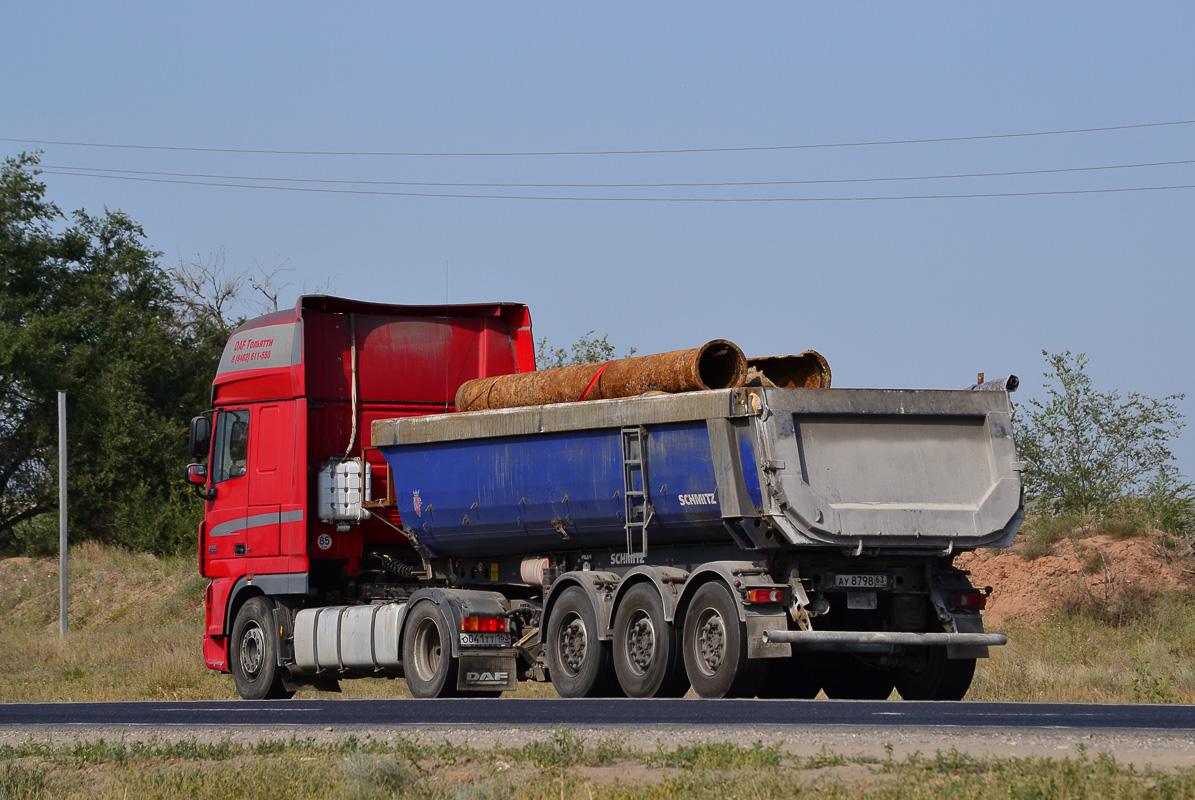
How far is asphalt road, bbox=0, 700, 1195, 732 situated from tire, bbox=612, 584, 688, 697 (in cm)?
104

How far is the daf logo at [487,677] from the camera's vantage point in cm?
1515

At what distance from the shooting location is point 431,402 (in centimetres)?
1781

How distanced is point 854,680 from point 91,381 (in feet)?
108

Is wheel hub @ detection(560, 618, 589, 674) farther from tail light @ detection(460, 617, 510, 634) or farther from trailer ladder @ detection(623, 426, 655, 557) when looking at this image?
trailer ladder @ detection(623, 426, 655, 557)

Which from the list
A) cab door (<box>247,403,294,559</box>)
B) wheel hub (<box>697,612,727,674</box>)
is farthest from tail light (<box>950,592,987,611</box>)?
cab door (<box>247,403,294,559</box>)

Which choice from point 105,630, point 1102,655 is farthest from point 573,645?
point 105,630

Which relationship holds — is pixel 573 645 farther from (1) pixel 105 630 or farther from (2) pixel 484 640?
(1) pixel 105 630

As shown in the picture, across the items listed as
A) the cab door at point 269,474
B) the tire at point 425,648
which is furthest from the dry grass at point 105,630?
the tire at point 425,648

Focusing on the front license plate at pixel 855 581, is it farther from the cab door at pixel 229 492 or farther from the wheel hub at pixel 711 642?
the cab door at pixel 229 492

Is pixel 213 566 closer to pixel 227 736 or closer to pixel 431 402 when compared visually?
pixel 431 402

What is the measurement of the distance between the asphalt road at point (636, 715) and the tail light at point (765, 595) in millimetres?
916

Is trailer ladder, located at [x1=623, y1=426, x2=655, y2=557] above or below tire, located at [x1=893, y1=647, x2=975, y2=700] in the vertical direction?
above

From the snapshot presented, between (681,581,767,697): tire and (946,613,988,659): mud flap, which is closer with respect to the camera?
(681,581,767,697): tire

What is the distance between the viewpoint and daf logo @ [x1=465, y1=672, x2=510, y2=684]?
596 inches
